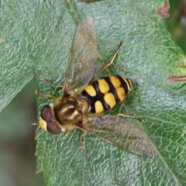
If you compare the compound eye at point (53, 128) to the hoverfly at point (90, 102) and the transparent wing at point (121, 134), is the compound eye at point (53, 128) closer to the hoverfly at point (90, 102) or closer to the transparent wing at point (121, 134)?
the hoverfly at point (90, 102)

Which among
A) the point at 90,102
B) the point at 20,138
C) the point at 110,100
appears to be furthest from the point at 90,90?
the point at 20,138

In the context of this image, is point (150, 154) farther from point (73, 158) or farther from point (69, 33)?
point (69, 33)

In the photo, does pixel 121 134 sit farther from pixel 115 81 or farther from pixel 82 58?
pixel 82 58

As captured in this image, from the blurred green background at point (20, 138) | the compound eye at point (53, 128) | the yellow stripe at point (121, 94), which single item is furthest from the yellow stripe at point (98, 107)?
the blurred green background at point (20, 138)

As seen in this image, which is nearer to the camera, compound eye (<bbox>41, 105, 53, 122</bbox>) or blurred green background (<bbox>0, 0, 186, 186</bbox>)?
compound eye (<bbox>41, 105, 53, 122</bbox>)

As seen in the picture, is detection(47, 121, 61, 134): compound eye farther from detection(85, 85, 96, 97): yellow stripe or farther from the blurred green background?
the blurred green background

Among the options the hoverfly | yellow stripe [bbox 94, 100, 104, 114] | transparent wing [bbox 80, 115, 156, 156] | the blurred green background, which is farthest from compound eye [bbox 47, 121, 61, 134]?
the blurred green background
